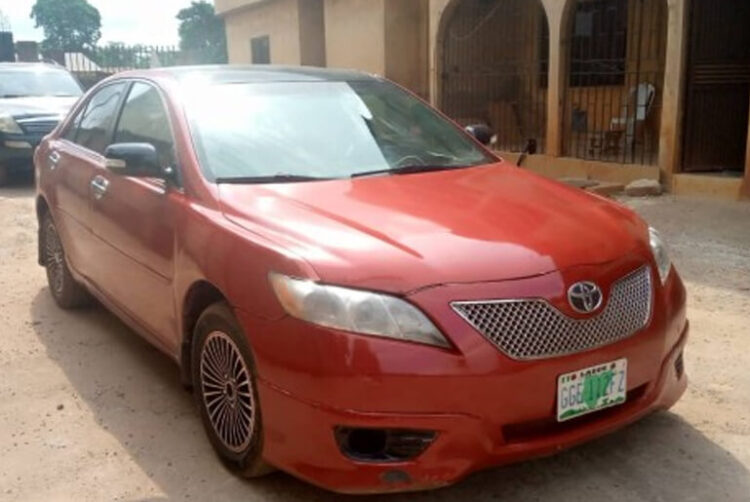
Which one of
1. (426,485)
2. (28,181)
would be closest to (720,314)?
(426,485)

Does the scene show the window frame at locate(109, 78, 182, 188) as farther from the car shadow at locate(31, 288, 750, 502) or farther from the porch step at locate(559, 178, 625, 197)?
the porch step at locate(559, 178, 625, 197)

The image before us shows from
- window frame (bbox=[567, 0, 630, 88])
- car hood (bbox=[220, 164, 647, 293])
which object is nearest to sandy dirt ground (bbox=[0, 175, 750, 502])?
car hood (bbox=[220, 164, 647, 293])

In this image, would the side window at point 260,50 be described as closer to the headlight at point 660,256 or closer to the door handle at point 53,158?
the door handle at point 53,158

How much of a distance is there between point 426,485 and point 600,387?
70 centimetres

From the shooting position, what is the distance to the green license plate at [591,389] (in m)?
2.68

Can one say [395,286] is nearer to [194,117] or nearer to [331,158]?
[331,158]

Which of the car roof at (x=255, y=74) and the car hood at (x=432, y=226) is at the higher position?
the car roof at (x=255, y=74)

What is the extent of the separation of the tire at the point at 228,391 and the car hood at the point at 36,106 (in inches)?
352

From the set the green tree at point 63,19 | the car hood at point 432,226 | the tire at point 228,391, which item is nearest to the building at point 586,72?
the car hood at point 432,226

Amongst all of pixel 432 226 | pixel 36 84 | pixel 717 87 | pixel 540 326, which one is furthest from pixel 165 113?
pixel 36 84

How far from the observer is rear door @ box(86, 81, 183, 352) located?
358cm

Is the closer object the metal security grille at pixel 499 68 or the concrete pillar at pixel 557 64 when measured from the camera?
the concrete pillar at pixel 557 64

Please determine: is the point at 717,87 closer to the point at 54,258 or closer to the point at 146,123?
the point at 146,123

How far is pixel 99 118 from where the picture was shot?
485cm
